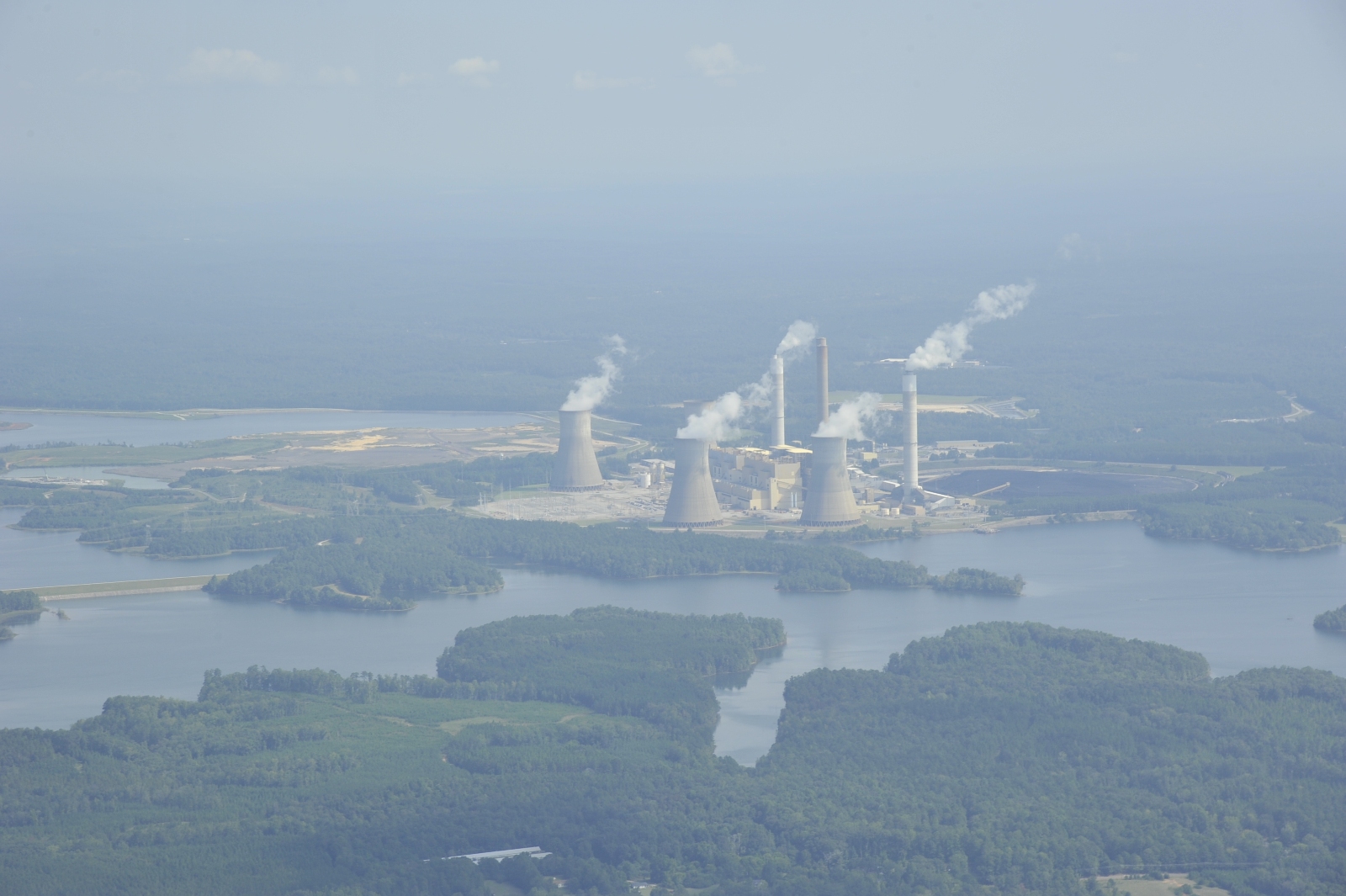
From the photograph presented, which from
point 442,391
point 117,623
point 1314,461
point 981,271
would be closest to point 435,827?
point 117,623

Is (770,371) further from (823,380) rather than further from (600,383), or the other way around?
(600,383)

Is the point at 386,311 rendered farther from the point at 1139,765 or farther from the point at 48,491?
the point at 1139,765

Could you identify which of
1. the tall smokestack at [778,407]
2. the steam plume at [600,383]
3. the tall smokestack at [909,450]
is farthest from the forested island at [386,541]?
the tall smokestack at [778,407]

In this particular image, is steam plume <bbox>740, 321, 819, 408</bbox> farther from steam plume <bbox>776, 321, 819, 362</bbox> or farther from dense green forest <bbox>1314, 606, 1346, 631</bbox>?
dense green forest <bbox>1314, 606, 1346, 631</bbox>

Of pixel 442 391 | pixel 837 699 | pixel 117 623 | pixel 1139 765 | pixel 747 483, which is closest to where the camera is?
pixel 1139 765

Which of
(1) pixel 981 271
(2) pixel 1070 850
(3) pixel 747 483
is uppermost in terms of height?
(1) pixel 981 271

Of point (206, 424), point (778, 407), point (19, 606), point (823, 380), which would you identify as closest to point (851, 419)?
point (823, 380)

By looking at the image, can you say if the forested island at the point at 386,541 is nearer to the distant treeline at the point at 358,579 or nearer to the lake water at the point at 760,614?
the distant treeline at the point at 358,579
